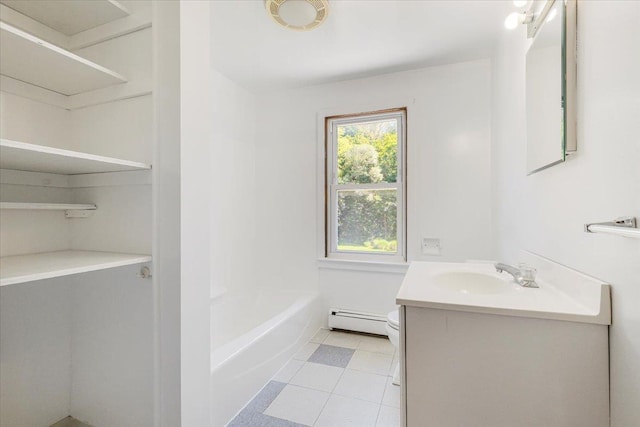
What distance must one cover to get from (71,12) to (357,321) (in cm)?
272

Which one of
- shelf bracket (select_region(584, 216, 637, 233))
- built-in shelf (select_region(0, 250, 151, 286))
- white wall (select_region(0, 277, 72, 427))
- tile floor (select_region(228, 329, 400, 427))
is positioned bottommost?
tile floor (select_region(228, 329, 400, 427))

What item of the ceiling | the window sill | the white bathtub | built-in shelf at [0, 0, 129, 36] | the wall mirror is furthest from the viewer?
the window sill

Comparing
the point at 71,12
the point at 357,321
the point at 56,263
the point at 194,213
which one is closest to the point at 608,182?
the point at 194,213

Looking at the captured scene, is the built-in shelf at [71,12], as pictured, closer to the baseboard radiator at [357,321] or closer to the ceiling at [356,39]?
the ceiling at [356,39]

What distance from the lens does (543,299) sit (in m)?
1.01

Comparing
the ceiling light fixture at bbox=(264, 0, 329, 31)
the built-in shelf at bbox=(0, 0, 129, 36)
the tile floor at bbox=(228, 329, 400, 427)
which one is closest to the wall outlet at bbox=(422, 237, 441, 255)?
the tile floor at bbox=(228, 329, 400, 427)

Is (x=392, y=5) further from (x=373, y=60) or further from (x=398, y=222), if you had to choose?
(x=398, y=222)

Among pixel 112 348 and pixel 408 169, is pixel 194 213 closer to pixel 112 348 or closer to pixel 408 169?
pixel 112 348

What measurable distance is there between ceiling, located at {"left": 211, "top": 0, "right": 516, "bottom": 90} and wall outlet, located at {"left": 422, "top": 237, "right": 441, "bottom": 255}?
4.92 feet

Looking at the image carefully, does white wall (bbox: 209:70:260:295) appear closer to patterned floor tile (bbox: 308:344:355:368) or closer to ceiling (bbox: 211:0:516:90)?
ceiling (bbox: 211:0:516:90)

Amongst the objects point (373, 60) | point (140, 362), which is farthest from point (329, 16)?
point (140, 362)

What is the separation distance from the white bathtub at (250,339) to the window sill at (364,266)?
0.34 meters

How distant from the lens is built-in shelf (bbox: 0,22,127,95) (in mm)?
923

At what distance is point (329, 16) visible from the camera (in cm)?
184
